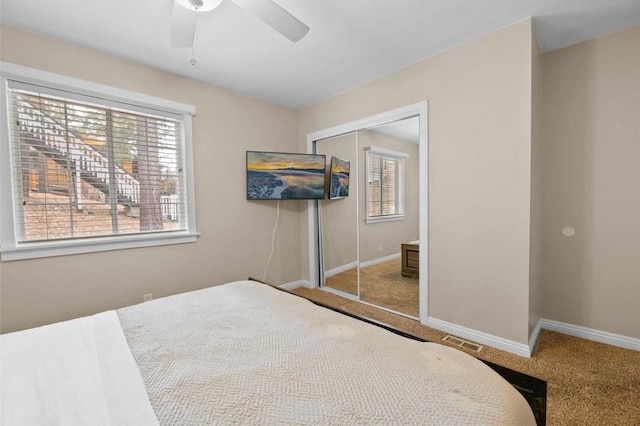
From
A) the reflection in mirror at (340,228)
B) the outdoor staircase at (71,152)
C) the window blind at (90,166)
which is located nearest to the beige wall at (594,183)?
the reflection in mirror at (340,228)

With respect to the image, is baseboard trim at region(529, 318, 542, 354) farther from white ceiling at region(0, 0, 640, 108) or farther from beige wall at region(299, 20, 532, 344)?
white ceiling at region(0, 0, 640, 108)

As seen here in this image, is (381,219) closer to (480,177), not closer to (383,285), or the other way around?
(383,285)

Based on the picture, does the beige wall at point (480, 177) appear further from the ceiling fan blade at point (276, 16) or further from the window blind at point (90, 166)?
the window blind at point (90, 166)

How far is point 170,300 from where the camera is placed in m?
1.63

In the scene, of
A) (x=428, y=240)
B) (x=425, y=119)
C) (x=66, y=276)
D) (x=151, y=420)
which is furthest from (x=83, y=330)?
(x=425, y=119)

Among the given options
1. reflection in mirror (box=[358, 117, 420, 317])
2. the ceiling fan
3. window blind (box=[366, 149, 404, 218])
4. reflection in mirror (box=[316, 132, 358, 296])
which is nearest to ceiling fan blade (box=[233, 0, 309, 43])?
the ceiling fan

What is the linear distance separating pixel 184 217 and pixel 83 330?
1625mm

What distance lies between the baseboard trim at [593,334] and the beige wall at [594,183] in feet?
0.13

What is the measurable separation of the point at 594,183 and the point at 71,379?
135 inches

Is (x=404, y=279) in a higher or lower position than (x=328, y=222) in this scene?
lower

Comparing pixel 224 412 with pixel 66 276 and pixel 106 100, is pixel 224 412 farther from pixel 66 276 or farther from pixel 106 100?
pixel 106 100

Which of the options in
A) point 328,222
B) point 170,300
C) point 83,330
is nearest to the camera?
point 83,330

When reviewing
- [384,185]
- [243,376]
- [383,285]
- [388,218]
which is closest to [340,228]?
[388,218]

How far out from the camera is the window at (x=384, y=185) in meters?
3.09
